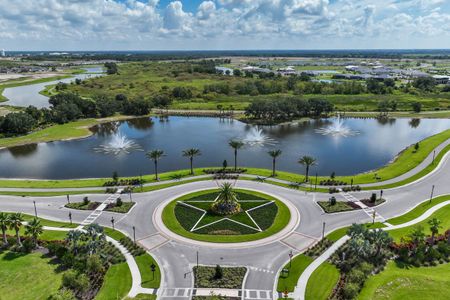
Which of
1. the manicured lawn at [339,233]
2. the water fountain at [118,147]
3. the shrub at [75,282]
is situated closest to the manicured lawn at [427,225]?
the manicured lawn at [339,233]

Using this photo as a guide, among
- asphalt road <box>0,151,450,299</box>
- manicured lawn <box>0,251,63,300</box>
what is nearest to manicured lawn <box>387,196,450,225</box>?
asphalt road <box>0,151,450,299</box>

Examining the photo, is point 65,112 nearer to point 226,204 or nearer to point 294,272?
point 226,204

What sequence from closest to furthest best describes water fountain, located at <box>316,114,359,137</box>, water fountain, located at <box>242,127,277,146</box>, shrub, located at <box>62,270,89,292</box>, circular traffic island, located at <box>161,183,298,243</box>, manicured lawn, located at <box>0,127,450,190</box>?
shrub, located at <box>62,270,89,292</box> < circular traffic island, located at <box>161,183,298,243</box> < manicured lawn, located at <box>0,127,450,190</box> < water fountain, located at <box>242,127,277,146</box> < water fountain, located at <box>316,114,359,137</box>

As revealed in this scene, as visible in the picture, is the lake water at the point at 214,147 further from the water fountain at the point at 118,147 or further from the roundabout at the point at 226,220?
the roundabout at the point at 226,220

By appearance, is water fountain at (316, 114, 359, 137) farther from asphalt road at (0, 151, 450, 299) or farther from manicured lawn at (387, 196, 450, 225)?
manicured lawn at (387, 196, 450, 225)

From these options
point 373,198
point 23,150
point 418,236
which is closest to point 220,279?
point 418,236

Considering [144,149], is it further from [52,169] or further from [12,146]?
[12,146]
